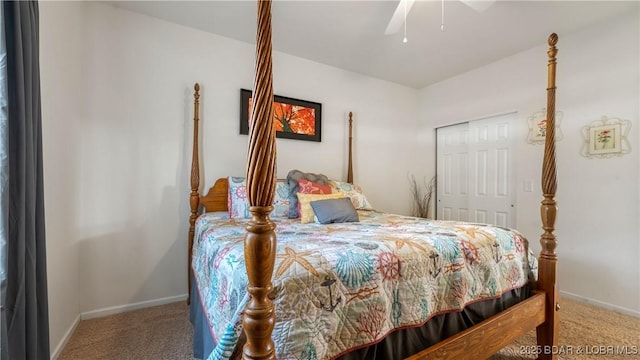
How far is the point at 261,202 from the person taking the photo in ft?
2.38

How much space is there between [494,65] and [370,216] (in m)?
2.46

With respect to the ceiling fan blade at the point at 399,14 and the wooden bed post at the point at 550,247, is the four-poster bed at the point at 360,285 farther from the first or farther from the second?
the ceiling fan blade at the point at 399,14

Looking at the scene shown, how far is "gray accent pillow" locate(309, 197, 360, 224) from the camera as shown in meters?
2.12

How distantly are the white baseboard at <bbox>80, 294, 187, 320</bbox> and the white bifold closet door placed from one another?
3441mm

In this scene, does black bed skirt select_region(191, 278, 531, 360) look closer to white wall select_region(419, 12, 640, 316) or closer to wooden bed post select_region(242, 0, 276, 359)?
wooden bed post select_region(242, 0, 276, 359)

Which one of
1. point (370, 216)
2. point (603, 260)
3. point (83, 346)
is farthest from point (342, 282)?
point (603, 260)

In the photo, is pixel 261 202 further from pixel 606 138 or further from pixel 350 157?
pixel 606 138

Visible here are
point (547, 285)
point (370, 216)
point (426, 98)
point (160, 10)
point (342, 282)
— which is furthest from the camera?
point (426, 98)

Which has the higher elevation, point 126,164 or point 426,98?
point 426,98

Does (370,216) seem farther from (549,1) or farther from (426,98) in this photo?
(426,98)

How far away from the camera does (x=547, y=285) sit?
1.71m

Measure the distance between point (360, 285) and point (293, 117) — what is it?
7.70ft

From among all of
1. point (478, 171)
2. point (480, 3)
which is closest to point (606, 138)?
point (478, 171)

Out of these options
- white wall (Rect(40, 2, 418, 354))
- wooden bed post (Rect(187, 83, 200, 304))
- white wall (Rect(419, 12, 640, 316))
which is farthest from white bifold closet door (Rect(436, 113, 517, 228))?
wooden bed post (Rect(187, 83, 200, 304))
